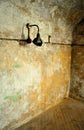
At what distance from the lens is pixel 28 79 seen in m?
2.60

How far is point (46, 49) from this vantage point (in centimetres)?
300

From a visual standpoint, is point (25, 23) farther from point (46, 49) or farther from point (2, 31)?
point (46, 49)

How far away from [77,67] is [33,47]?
1751 millimetres

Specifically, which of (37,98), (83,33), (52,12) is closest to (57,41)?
(52,12)

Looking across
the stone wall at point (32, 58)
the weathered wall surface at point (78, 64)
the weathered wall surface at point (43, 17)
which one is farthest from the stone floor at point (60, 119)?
the weathered wall surface at point (43, 17)

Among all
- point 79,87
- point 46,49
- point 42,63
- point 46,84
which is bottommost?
point 79,87

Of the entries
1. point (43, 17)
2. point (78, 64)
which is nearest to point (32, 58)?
point (43, 17)

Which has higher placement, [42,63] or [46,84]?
[42,63]

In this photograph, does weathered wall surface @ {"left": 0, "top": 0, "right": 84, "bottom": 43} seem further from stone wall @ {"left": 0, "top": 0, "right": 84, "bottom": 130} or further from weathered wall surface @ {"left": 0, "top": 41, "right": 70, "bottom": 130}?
weathered wall surface @ {"left": 0, "top": 41, "right": 70, "bottom": 130}

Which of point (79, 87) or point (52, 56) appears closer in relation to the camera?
point (52, 56)

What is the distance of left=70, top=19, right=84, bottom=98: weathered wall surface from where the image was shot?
3.80 metres

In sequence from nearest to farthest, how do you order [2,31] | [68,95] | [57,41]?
1. [2,31]
2. [57,41]
3. [68,95]

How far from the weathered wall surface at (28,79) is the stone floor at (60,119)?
149 millimetres

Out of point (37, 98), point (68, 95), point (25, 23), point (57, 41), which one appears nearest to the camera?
point (25, 23)
